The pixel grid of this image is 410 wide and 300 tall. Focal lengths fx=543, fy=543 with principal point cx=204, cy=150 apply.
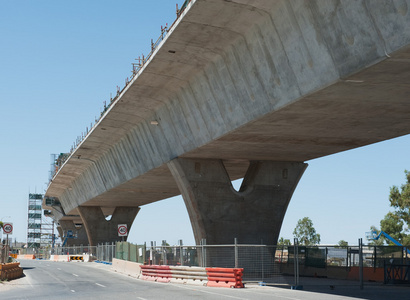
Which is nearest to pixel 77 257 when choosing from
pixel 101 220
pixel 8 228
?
pixel 101 220

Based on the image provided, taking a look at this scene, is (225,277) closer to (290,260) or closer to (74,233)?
(290,260)

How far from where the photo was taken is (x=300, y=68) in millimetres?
16828

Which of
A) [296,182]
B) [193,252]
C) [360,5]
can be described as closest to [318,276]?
[296,182]

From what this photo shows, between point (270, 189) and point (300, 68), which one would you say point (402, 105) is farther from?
point (270, 189)

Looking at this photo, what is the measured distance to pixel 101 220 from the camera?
6806cm

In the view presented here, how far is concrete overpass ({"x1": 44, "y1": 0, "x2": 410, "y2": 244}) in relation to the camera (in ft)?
48.6

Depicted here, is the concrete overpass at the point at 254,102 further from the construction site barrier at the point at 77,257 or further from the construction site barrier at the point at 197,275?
the construction site barrier at the point at 77,257

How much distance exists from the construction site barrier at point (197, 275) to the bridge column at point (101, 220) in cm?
3758

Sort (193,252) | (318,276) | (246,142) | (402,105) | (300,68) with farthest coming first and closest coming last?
1. (318,276)
2. (193,252)
3. (246,142)
4. (402,105)
5. (300,68)

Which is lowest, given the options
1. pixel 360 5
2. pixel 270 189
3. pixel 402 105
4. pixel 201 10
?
pixel 270 189

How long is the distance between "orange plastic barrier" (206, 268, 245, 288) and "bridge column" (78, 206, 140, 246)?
44054 mm

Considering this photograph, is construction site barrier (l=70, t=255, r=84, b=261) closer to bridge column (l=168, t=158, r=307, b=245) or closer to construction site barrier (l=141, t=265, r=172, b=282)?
construction site barrier (l=141, t=265, r=172, b=282)

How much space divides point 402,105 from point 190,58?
27.1 ft

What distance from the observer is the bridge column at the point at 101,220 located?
67500 millimetres
